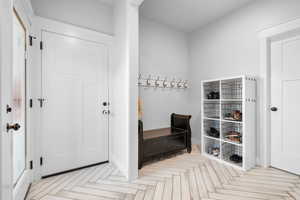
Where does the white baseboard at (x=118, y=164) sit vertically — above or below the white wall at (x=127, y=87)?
below

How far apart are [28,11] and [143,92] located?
203 centimetres

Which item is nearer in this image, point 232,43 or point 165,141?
point 165,141

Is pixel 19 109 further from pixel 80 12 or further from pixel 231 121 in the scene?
pixel 231 121

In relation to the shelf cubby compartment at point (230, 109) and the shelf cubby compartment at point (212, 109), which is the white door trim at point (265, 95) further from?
the shelf cubby compartment at point (212, 109)

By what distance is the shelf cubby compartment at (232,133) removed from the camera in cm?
243

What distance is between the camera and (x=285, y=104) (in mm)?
2186

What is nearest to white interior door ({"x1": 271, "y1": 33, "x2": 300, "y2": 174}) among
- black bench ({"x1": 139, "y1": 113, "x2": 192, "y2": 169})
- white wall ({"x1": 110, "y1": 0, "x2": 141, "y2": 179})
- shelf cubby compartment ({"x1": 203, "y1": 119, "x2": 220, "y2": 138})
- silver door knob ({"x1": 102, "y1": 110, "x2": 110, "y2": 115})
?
shelf cubby compartment ({"x1": 203, "y1": 119, "x2": 220, "y2": 138})

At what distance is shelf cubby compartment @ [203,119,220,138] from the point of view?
2791 millimetres

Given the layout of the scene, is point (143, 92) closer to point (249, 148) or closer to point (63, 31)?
point (63, 31)

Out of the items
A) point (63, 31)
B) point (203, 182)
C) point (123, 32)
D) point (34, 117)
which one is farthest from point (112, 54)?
point (203, 182)

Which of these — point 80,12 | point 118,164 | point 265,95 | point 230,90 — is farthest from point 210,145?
point 80,12

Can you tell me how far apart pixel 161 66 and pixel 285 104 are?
2.23m

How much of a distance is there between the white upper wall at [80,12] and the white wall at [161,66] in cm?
74

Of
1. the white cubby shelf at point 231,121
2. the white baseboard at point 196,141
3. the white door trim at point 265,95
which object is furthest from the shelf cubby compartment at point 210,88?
the white baseboard at point 196,141
